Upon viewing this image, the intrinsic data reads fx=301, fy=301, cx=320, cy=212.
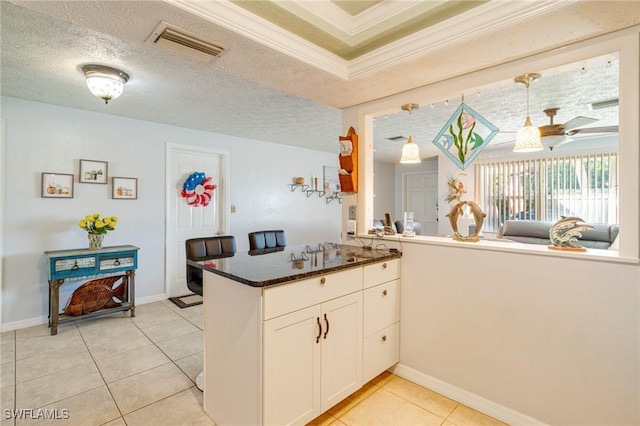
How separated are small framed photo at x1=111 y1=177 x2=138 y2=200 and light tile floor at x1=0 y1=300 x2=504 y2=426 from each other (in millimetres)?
1511

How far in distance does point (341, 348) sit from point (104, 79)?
8.53ft

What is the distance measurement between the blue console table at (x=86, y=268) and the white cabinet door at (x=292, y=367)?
2630 mm

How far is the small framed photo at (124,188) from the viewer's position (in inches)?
141

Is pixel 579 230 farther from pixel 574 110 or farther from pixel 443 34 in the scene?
pixel 574 110

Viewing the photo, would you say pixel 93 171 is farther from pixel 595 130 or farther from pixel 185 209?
pixel 595 130

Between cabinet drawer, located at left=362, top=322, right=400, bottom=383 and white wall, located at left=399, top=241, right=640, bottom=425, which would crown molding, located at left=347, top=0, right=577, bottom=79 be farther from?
cabinet drawer, located at left=362, top=322, right=400, bottom=383

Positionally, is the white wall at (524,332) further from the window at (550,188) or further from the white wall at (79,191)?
the window at (550,188)

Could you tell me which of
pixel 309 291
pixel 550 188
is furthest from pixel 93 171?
pixel 550 188

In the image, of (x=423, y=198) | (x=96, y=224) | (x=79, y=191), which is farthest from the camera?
(x=423, y=198)

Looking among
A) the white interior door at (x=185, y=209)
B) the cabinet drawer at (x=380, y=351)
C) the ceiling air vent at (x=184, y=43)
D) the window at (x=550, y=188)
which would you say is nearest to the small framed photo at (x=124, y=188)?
the white interior door at (x=185, y=209)

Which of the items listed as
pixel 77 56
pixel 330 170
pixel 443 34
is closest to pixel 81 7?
pixel 77 56

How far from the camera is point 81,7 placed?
131cm

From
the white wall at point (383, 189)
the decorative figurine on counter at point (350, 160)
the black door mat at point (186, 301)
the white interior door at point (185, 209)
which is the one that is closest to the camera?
the decorative figurine on counter at point (350, 160)

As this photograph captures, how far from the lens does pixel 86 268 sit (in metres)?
3.06
